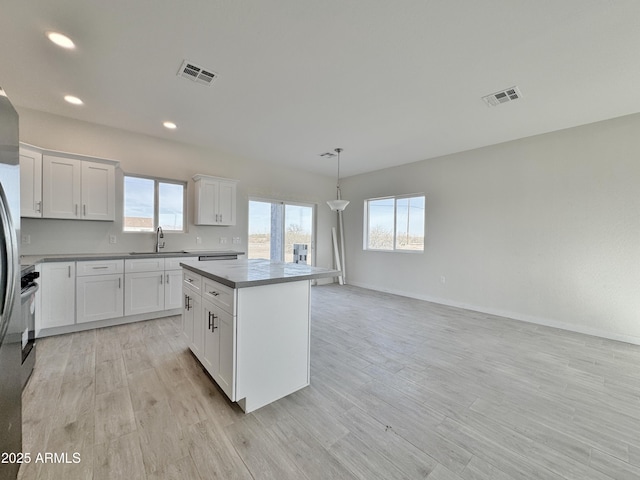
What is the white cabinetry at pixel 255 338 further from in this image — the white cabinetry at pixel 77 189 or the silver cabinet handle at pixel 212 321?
the white cabinetry at pixel 77 189

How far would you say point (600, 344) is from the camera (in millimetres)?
3201

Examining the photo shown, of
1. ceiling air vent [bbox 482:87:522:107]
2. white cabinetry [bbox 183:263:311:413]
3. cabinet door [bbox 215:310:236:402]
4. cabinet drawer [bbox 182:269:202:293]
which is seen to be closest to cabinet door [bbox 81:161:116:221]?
cabinet drawer [bbox 182:269:202:293]

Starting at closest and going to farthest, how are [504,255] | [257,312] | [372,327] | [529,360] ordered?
[257,312] → [529,360] → [372,327] → [504,255]

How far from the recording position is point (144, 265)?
3.65m

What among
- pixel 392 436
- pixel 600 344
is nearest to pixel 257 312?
pixel 392 436

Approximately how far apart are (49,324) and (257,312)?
3.00m

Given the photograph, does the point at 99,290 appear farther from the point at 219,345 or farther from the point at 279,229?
the point at 279,229

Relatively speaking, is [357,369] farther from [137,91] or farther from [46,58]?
[46,58]

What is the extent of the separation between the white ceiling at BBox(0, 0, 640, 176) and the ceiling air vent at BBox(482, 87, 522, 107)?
3.5 inches

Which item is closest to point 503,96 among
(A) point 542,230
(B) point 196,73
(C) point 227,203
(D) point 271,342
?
(A) point 542,230

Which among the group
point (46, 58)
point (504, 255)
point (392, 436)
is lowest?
point (392, 436)

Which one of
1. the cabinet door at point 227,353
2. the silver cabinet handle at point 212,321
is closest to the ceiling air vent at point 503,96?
the cabinet door at point 227,353

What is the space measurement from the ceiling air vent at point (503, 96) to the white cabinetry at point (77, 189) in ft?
16.3

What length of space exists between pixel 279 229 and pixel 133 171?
2.92m
